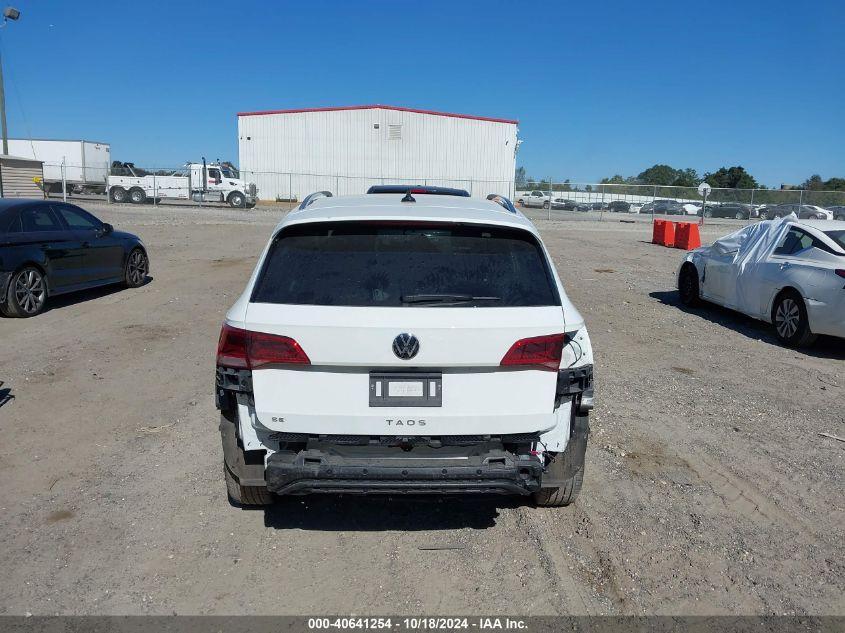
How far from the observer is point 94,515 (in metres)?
4.23

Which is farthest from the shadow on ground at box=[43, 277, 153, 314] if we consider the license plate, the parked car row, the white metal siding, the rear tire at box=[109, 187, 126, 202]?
the parked car row

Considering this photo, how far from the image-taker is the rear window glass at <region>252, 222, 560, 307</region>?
3498mm

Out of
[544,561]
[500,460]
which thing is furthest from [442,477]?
[544,561]

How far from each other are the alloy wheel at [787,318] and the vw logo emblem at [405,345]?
7150 mm

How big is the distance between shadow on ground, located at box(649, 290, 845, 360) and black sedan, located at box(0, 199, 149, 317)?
9.43m

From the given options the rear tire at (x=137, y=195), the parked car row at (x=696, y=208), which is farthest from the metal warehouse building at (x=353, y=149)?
the rear tire at (x=137, y=195)

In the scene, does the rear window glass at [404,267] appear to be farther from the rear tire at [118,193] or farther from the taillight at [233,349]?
the rear tire at [118,193]

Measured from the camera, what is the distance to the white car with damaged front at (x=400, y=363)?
3.38m

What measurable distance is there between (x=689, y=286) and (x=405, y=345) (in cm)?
950

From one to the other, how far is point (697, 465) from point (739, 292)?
584cm

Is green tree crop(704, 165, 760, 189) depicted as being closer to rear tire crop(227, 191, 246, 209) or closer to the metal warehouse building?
the metal warehouse building

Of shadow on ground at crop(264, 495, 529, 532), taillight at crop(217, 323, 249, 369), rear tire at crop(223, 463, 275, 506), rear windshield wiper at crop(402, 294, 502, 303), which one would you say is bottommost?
shadow on ground at crop(264, 495, 529, 532)

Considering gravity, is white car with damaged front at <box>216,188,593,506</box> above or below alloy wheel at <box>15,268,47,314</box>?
above

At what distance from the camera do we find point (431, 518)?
427cm
